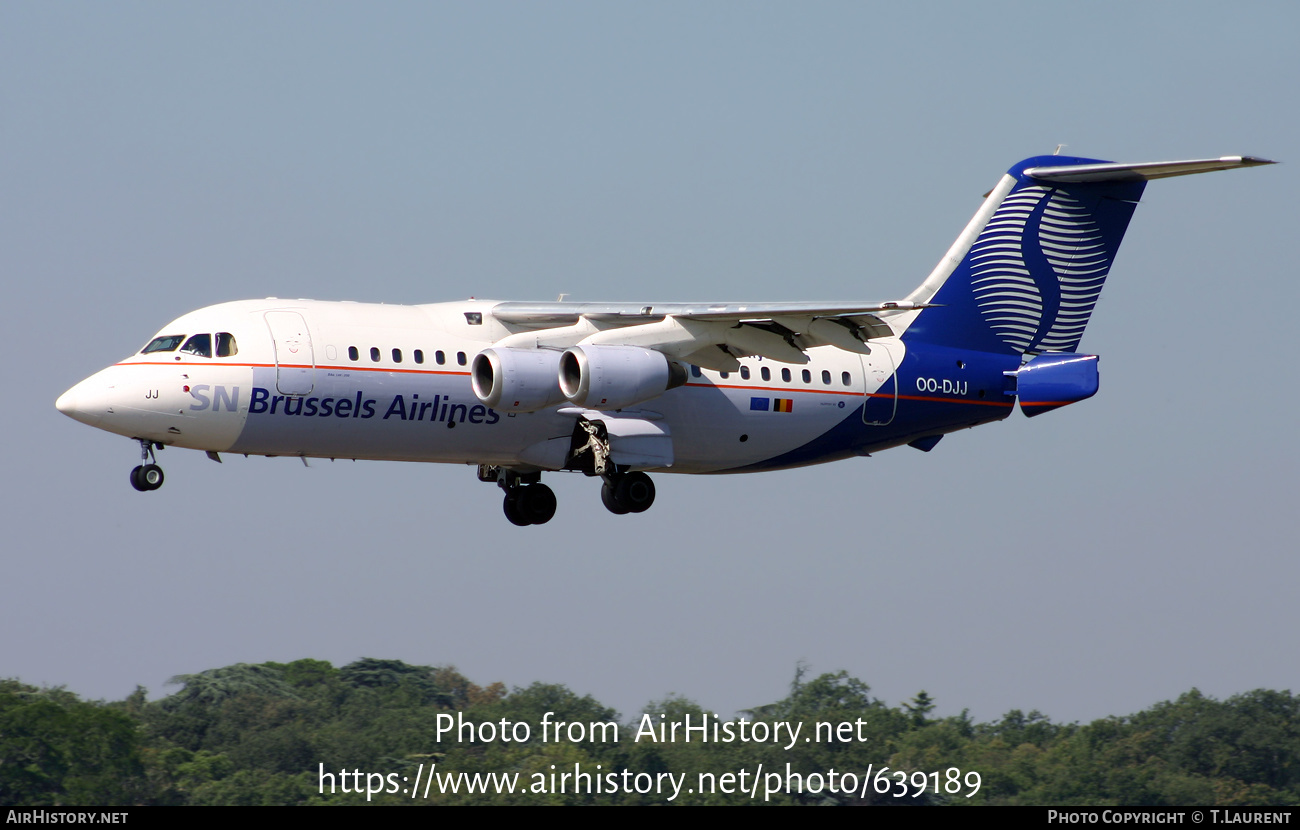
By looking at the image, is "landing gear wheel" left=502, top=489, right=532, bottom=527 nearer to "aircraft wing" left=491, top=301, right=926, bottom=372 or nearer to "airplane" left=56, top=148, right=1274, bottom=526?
"airplane" left=56, top=148, right=1274, bottom=526

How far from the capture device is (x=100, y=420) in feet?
57.2

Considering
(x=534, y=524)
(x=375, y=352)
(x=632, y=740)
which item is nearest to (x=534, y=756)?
(x=632, y=740)

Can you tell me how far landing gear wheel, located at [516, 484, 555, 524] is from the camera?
68.6 ft

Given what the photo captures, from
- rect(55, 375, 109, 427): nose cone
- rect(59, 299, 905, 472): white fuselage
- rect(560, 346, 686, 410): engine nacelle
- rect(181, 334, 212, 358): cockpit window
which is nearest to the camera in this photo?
rect(55, 375, 109, 427): nose cone

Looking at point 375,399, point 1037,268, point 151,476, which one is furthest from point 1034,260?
point 151,476

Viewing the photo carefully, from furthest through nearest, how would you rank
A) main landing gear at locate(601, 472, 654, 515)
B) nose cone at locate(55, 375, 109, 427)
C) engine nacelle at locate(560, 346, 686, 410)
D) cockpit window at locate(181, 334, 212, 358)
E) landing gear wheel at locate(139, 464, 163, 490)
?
main landing gear at locate(601, 472, 654, 515)
engine nacelle at locate(560, 346, 686, 410)
landing gear wheel at locate(139, 464, 163, 490)
cockpit window at locate(181, 334, 212, 358)
nose cone at locate(55, 375, 109, 427)

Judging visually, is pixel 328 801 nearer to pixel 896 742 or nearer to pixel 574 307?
pixel 574 307

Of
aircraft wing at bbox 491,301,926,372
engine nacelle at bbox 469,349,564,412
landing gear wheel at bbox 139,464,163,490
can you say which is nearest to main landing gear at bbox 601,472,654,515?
aircraft wing at bbox 491,301,926,372

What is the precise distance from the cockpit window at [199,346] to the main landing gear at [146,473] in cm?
105

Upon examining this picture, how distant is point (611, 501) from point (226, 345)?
475 centimetres

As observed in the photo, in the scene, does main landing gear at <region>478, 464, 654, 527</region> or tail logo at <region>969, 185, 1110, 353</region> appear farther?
tail logo at <region>969, 185, 1110, 353</region>

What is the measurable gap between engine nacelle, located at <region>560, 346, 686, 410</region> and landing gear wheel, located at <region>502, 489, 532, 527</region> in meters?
2.85

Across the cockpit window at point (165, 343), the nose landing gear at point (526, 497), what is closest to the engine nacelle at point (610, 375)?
the nose landing gear at point (526, 497)

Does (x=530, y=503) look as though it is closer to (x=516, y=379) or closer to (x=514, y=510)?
(x=514, y=510)
